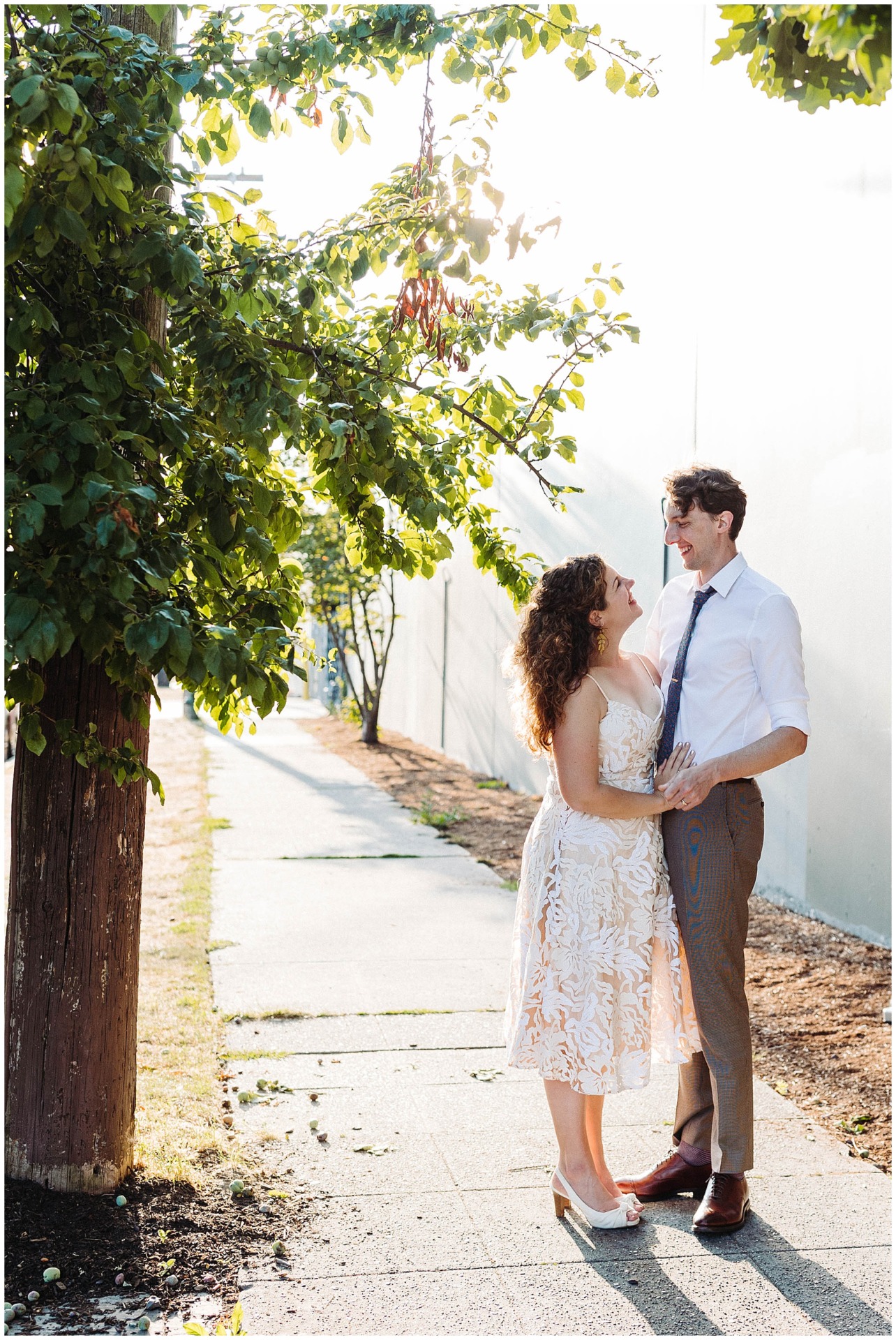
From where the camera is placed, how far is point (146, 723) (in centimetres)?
295

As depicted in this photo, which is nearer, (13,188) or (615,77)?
(13,188)

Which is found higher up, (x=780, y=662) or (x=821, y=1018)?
(x=780, y=662)

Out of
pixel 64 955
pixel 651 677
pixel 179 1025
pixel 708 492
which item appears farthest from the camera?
pixel 179 1025

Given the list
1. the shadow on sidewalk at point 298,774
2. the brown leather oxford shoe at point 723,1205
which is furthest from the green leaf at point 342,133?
the shadow on sidewalk at point 298,774

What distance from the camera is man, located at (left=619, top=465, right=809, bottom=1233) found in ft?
10.5

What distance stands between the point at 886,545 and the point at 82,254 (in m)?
4.40

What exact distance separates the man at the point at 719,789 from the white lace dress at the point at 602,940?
92mm

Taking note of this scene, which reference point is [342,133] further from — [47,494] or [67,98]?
[47,494]

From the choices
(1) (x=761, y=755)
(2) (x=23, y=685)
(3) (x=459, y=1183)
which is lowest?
(3) (x=459, y=1183)

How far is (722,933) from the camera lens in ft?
10.6

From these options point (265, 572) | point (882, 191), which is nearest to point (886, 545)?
point (882, 191)

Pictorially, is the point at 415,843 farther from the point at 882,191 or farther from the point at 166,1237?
the point at 166,1237

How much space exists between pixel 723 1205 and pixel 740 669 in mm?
1446

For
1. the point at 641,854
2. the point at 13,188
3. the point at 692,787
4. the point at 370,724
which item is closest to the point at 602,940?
the point at 641,854
